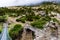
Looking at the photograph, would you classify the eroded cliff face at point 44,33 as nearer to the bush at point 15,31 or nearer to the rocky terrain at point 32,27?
the rocky terrain at point 32,27

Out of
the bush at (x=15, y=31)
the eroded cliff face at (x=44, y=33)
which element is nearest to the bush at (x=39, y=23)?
the eroded cliff face at (x=44, y=33)

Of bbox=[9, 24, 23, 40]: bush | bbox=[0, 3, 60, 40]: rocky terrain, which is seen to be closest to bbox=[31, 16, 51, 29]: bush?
bbox=[0, 3, 60, 40]: rocky terrain

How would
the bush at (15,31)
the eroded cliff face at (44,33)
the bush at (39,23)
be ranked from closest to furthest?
the bush at (15,31), the eroded cliff face at (44,33), the bush at (39,23)

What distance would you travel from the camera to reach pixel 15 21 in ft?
20.1

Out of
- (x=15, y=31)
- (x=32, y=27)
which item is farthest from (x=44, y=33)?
(x=15, y=31)

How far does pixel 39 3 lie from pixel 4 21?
2.79 metres

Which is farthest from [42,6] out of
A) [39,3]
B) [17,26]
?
[17,26]

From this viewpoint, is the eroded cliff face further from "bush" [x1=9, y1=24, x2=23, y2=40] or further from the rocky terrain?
"bush" [x1=9, y1=24, x2=23, y2=40]

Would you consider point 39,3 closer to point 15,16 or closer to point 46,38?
point 15,16

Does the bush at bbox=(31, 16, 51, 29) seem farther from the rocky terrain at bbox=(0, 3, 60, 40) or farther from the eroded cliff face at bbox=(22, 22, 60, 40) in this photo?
the eroded cliff face at bbox=(22, 22, 60, 40)

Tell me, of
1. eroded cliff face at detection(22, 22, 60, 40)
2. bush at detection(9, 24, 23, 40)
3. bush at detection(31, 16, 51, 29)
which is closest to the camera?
bush at detection(9, 24, 23, 40)

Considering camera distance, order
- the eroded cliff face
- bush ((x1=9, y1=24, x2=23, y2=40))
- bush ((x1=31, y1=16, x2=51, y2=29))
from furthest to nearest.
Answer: bush ((x1=31, y1=16, x2=51, y2=29)) < the eroded cliff face < bush ((x1=9, y1=24, x2=23, y2=40))

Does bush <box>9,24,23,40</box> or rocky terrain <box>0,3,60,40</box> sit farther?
rocky terrain <box>0,3,60,40</box>

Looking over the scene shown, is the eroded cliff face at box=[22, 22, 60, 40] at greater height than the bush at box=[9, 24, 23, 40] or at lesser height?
lesser
